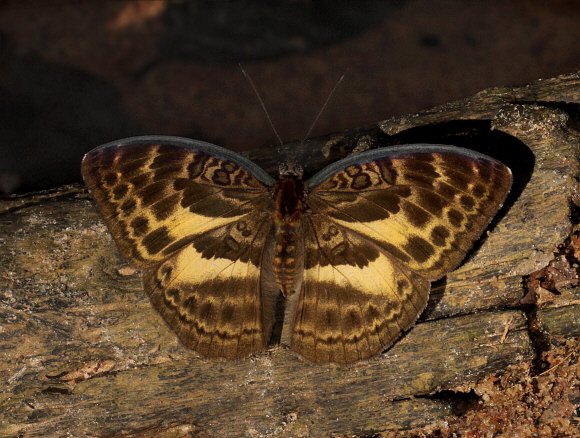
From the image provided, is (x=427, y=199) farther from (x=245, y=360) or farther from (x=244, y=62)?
(x=244, y=62)

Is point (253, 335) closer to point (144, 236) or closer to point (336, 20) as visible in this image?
point (144, 236)

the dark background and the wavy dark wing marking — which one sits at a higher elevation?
the dark background

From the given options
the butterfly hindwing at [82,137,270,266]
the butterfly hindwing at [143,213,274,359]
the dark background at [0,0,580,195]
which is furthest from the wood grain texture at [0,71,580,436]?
the dark background at [0,0,580,195]

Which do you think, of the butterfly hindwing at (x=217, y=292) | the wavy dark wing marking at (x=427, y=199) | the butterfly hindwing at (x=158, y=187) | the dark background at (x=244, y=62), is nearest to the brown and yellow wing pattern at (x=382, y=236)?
the wavy dark wing marking at (x=427, y=199)

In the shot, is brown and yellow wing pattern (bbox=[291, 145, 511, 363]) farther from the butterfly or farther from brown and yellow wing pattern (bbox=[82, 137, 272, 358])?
brown and yellow wing pattern (bbox=[82, 137, 272, 358])

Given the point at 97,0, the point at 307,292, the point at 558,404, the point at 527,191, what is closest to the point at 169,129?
the point at 97,0

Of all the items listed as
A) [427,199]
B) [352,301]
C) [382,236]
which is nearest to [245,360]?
[352,301]
